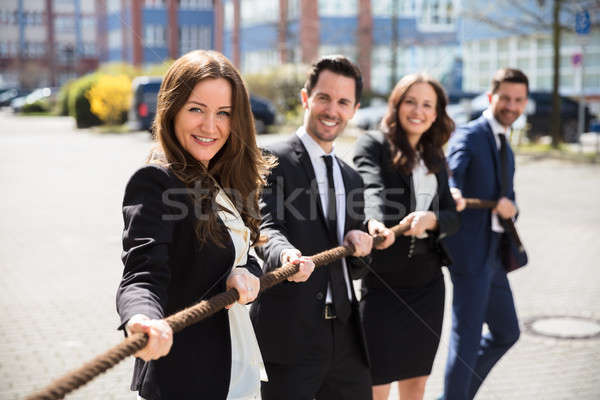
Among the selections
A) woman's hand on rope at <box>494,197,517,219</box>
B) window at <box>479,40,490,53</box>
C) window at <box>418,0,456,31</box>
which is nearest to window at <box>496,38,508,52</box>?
window at <box>479,40,490,53</box>

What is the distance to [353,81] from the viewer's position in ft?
11.5

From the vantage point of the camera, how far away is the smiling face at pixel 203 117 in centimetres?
245

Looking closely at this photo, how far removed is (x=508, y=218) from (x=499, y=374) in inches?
58.1

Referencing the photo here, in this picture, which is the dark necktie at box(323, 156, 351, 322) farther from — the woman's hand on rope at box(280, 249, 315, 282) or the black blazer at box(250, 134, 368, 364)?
the woman's hand on rope at box(280, 249, 315, 282)

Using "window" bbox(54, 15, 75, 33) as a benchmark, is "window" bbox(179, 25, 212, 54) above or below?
below

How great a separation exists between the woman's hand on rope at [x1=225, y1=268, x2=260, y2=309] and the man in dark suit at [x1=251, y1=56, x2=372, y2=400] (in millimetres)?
603

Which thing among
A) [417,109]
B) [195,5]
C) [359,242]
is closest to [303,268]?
[359,242]

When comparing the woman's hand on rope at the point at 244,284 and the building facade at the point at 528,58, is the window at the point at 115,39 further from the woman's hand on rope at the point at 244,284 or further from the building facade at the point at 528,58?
the woman's hand on rope at the point at 244,284

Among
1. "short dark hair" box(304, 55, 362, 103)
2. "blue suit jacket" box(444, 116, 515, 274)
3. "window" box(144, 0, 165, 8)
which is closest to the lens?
"short dark hair" box(304, 55, 362, 103)

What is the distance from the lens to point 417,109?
404cm

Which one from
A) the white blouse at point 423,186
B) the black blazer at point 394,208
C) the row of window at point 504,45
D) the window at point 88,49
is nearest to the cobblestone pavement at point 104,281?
the black blazer at point 394,208

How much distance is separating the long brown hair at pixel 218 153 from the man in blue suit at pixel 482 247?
193 cm

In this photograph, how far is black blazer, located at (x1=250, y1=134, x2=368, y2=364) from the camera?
10.6 ft

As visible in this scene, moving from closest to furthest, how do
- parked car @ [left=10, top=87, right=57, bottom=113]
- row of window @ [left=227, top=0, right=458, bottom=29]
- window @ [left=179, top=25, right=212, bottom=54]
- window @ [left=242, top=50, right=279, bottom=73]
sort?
row of window @ [left=227, top=0, right=458, bottom=29] < window @ [left=242, top=50, right=279, bottom=73] < window @ [left=179, top=25, right=212, bottom=54] < parked car @ [left=10, top=87, right=57, bottom=113]
